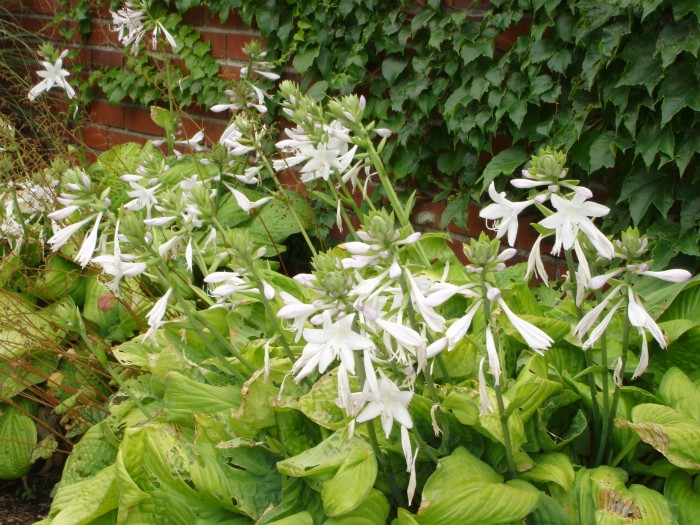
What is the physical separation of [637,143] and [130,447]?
5.43 feet

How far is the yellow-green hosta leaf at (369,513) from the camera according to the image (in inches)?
63.3

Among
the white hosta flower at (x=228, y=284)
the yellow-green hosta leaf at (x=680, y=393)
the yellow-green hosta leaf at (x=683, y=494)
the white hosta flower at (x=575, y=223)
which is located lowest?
the yellow-green hosta leaf at (x=683, y=494)

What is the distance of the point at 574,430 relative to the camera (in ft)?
6.11

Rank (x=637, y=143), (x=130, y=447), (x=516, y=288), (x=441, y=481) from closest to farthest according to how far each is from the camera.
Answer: (x=441, y=481)
(x=130, y=447)
(x=516, y=288)
(x=637, y=143)

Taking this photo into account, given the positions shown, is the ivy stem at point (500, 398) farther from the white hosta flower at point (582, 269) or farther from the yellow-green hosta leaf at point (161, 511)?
the yellow-green hosta leaf at point (161, 511)

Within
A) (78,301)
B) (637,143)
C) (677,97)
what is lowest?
(78,301)

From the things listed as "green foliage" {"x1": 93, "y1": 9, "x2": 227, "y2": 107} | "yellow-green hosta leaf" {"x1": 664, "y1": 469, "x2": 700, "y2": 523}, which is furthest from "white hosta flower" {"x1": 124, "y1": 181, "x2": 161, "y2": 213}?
"green foliage" {"x1": 93, "y1": 9, "x2": 227, "y2": 107}

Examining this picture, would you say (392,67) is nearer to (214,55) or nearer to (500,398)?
(214,55)

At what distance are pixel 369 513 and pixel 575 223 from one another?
2.37 feet

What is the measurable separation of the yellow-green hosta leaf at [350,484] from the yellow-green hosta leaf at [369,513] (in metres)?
0.07

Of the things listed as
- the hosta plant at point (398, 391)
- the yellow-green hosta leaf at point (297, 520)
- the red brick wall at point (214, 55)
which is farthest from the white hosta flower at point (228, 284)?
the red brick wall at point (214, 55)

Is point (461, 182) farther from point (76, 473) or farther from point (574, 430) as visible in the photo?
point (76, 473)

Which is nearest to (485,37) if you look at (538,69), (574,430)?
(538,69)

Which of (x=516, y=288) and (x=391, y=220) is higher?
(x=391, y=220)
